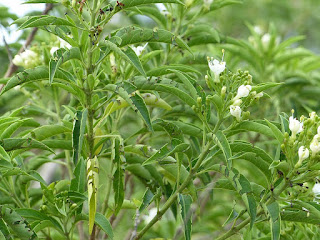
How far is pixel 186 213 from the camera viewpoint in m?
1.60

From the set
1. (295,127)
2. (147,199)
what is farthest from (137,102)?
(295,127)

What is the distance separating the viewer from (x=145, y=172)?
6.32ft

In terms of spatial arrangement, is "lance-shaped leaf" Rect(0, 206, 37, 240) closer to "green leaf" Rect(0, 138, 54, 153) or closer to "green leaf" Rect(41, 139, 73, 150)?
"green leaf" Rect(0, 138, 54, 153)

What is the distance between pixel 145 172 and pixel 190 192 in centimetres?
25

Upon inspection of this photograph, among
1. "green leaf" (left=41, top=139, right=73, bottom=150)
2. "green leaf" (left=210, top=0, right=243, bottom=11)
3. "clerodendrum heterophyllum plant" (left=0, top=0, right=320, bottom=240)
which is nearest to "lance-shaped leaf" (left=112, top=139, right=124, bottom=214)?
"clerodendrum heterophyllum plant" (left=0, top=0, right=320, bottom=240)

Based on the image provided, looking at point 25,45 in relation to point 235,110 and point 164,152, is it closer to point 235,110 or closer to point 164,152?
point 164,152

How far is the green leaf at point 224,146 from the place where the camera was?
1.51 meters

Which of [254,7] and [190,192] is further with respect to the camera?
[254,7]

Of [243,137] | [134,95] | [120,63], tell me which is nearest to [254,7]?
[243,137]

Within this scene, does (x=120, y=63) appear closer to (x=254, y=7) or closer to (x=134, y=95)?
(x=134, y=95)

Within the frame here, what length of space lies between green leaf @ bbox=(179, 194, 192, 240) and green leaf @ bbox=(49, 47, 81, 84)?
0.53m

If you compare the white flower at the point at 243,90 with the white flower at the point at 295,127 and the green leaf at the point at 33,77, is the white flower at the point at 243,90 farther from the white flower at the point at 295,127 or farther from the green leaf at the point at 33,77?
the green leaf at the point at 33,77

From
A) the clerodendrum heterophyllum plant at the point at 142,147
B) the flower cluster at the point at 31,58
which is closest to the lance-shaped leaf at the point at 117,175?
the clerodendrum heterophyllum plant at the point at 142,147

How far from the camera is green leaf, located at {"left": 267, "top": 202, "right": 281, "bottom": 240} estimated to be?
1.50m
